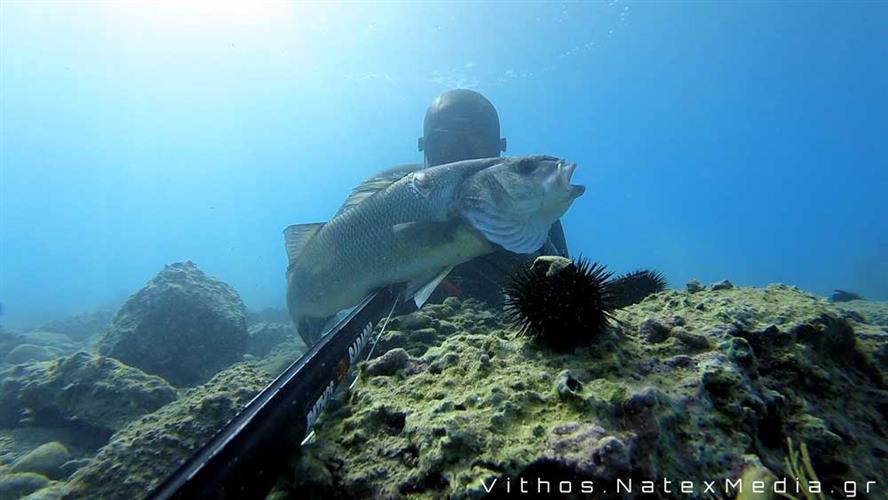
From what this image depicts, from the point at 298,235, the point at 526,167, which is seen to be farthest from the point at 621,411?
the point at 298,235

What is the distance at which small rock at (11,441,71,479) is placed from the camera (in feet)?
14.0

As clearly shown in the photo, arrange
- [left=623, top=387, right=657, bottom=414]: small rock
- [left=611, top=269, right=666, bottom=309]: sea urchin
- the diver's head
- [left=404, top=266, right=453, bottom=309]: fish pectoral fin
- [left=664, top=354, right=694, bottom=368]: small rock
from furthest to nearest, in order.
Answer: the diver's head → [left=404, top=266, right=453, bottom=309]: fish pectoral fin → [left=611, top=269, right=666, bottom=309]: sea urchin → [left=664, top=354, right=694, bottom=368]: small rock → [left=623, top=387, right=657, bottom=414]: small rock

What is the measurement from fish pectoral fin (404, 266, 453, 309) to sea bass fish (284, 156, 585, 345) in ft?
0.03

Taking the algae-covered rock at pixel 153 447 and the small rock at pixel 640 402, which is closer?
the small rock at pixel 640 402

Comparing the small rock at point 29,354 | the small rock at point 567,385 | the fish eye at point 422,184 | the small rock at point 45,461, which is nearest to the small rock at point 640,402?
the small rock at point 567,385

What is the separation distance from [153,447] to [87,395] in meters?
2.80

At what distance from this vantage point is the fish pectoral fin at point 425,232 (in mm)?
4113

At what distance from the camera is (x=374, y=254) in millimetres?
4480

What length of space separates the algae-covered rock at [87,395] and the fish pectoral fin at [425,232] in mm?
3932

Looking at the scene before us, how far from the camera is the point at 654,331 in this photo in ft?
7.11

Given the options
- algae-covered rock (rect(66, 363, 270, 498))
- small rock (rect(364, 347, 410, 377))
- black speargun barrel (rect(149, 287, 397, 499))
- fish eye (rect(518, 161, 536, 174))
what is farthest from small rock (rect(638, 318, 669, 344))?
algae-covered rock (rect(66, 363, 270, 498))

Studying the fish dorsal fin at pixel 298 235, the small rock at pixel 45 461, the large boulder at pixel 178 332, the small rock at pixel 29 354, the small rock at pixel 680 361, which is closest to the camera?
the small rock at pixel 680 361

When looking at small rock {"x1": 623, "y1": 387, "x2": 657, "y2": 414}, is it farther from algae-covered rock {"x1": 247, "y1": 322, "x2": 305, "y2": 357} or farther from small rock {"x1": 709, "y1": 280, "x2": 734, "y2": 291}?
algae-covered rock {"x1": 247, "y1": 322, "x2": 305, "y2": 357}

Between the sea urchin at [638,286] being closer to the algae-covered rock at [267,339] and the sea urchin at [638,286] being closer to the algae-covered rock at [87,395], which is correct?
the algae-covered rock at [87,395]
